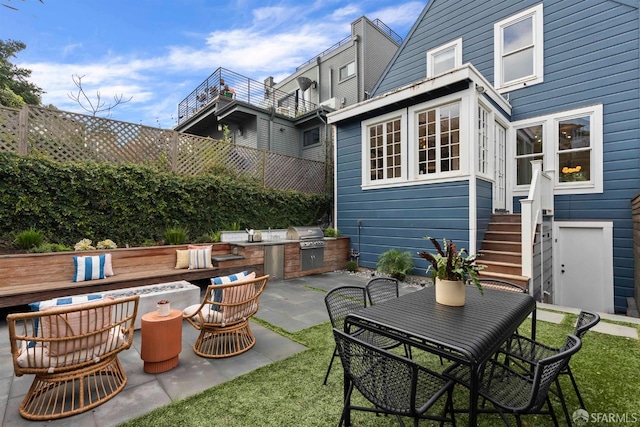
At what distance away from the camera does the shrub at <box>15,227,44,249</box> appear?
4484 millimetres

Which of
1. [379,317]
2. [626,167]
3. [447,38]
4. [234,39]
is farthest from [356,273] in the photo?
[234,39]

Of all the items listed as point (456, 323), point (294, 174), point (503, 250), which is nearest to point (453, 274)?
point (456, 323)

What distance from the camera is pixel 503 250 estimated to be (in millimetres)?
5641

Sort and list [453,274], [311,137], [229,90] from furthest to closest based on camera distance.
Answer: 1. [311,137]
2. [229,90]
3. [453,274]

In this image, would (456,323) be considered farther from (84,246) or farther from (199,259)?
(84,246)

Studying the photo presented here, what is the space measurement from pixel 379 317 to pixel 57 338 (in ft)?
7.34

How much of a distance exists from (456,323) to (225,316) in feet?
7.09

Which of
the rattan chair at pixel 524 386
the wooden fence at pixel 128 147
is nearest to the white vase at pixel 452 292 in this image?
the rattan chair at pixel 524 386

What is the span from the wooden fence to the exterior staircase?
5226mm

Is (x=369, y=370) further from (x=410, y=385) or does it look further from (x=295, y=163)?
(x=295, y=163)

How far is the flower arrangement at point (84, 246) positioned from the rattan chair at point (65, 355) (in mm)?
3174

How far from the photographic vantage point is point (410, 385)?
1603mm

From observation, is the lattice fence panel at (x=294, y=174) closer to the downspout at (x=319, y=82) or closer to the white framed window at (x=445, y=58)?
the white framed window at (x=445, y=58)

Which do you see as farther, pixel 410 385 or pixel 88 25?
pixel 88 25
